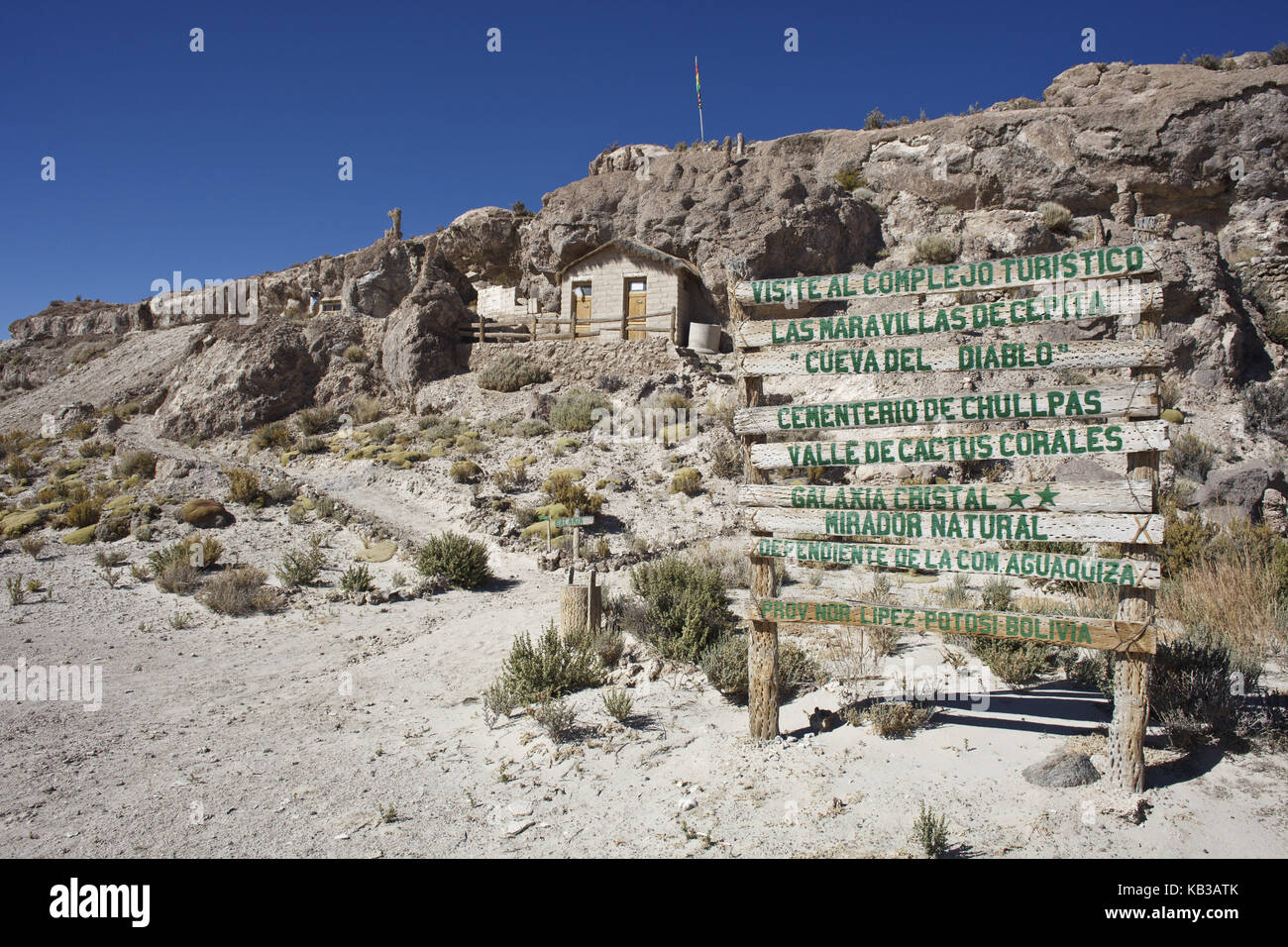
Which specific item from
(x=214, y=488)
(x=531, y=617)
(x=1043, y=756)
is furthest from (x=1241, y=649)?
(x=214, y=488)

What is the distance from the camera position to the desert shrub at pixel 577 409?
19.1m

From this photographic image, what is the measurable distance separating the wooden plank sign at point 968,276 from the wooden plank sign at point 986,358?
44 centimetres

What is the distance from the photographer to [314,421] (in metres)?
22.2

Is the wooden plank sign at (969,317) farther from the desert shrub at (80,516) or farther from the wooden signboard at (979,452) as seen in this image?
the desert shrub at (80,516)

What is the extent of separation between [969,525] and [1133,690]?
4.70ft

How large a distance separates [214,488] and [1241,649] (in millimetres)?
18793

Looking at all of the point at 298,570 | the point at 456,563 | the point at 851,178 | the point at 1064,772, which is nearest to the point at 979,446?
the point at 1064,772

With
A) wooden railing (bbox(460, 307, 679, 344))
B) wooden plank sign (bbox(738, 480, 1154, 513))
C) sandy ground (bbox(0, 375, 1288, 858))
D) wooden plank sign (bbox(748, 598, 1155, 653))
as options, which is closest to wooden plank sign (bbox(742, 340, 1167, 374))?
wooden plank sign (bbox(738, 480, 1154, 513))

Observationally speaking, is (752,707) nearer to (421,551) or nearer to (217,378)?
(421,551)

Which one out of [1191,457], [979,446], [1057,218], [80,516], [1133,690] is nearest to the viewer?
[1133,690]

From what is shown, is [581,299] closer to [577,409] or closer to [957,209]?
[577,409]

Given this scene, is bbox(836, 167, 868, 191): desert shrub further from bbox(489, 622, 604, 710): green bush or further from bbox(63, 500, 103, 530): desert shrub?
bbox(63, 500, 103, 530): desert shrub

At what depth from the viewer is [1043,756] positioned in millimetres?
5043
